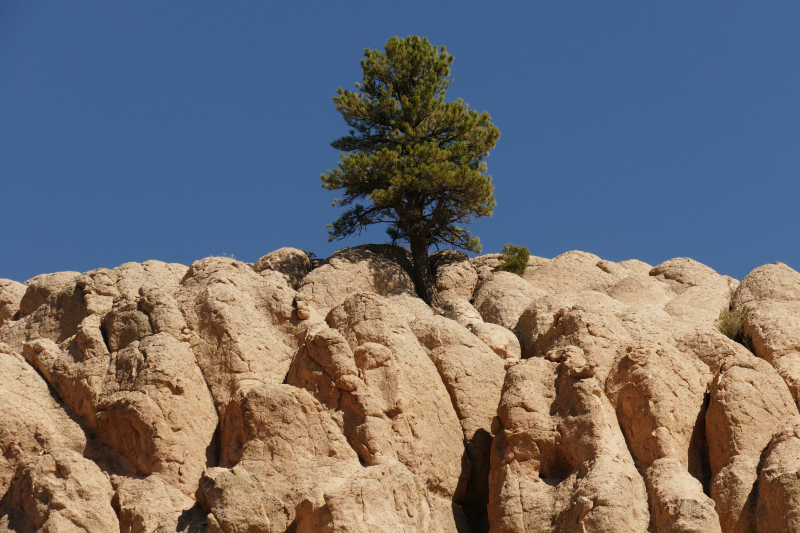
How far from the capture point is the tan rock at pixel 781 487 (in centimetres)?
1572

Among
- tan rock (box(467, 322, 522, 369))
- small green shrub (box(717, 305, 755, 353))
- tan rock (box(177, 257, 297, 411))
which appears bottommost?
tan rock (box(177, 257, 297, 411))

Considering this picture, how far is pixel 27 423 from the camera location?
62.1 ft

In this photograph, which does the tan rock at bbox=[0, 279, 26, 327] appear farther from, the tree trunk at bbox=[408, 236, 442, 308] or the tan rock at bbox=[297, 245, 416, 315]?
the tree trunk at bbox=[408, 236, 442, 308]

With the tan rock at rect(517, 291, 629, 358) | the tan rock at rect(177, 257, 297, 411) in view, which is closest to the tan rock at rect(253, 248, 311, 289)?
the tan rock at rect(177, 257, 297, 411)

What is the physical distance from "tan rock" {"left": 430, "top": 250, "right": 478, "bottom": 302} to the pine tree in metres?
0.40

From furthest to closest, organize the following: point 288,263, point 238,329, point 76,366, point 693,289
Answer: point 288,263, point 693,289, point 238,329, point 76,366

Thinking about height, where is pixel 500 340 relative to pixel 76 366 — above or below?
above

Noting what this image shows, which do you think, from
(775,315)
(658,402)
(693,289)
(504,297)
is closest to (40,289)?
(504,297)

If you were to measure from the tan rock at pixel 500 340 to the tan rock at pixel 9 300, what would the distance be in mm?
14326

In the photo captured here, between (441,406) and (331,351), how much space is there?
286 cm

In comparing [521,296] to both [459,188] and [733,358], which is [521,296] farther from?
[733,358]

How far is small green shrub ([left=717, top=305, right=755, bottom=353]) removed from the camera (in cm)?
2230

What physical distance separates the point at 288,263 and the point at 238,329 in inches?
338

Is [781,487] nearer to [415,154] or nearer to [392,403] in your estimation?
[392,403]
